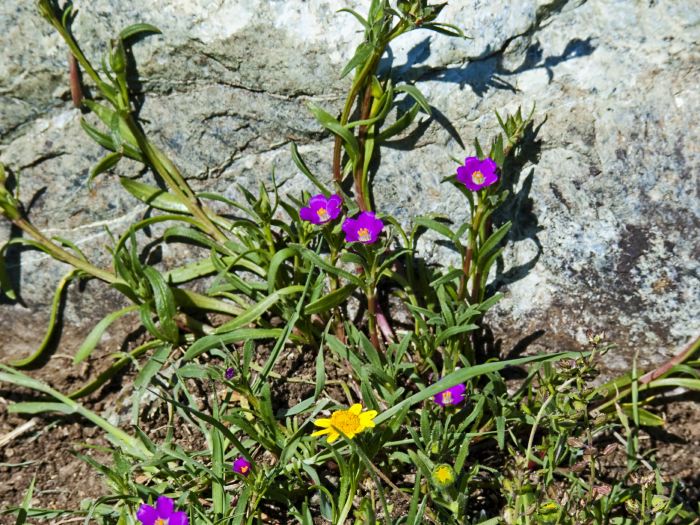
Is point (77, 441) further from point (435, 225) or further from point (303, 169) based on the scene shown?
point (435, 225)

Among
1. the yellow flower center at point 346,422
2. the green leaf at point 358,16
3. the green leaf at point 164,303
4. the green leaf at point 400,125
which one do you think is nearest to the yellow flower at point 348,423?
the yellow flower center at point 346,422

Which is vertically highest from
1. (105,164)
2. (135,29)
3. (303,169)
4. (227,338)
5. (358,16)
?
(135,29)

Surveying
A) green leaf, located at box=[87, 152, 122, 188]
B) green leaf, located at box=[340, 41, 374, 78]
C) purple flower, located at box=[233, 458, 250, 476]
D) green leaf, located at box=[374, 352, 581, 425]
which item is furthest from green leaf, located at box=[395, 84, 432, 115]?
purple flower, located at box=[233, 458, 250, 476]

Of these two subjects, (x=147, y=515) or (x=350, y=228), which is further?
(x=350, y=228)

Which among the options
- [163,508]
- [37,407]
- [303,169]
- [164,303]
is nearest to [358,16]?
[303,169]

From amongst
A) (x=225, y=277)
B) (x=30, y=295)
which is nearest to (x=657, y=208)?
(x=225, y=277)

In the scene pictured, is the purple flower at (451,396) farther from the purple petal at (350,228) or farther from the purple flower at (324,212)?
the purple flower at (324,212)
